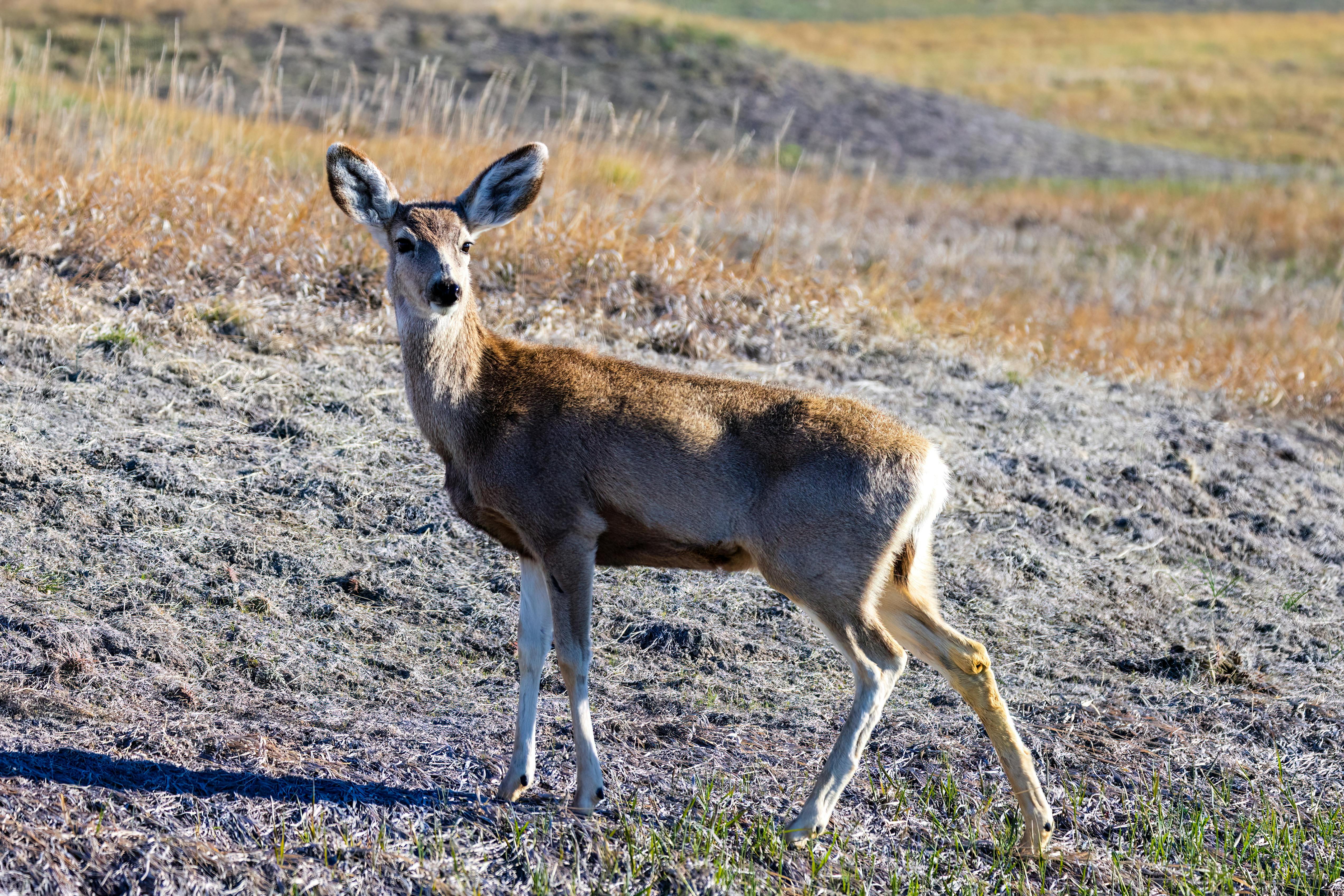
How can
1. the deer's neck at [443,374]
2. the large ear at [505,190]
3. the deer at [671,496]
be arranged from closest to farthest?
the deer at [671,496] → the deer's neck at [443,374] → the large ear at [505,190]

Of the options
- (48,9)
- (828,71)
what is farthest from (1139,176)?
(48,9)

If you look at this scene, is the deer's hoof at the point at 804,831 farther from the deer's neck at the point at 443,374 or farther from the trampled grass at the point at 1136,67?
the trampled grass at the point at 1136,67

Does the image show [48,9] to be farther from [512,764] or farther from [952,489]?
[512,764]

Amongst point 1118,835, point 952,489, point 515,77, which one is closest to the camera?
point 1118,835

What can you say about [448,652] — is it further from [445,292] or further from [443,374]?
[445,292]

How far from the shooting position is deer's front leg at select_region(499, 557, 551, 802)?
4.69 metres

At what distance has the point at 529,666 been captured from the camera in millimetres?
4828

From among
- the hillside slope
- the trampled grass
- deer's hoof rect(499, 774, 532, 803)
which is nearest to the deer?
deer's hoof rect(499, 774, 532, 803)

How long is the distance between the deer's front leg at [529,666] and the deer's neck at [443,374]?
0.57m

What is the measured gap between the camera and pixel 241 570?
6184mm

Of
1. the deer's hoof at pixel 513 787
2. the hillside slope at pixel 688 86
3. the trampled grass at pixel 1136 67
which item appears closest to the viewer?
the deer's hoof at pixel 513 787

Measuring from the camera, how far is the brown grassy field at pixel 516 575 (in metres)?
4.50

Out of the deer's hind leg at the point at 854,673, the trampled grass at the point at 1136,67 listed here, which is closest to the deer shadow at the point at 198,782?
the deer's hind leg at the point at 854,673

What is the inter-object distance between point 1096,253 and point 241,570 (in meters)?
16.9
